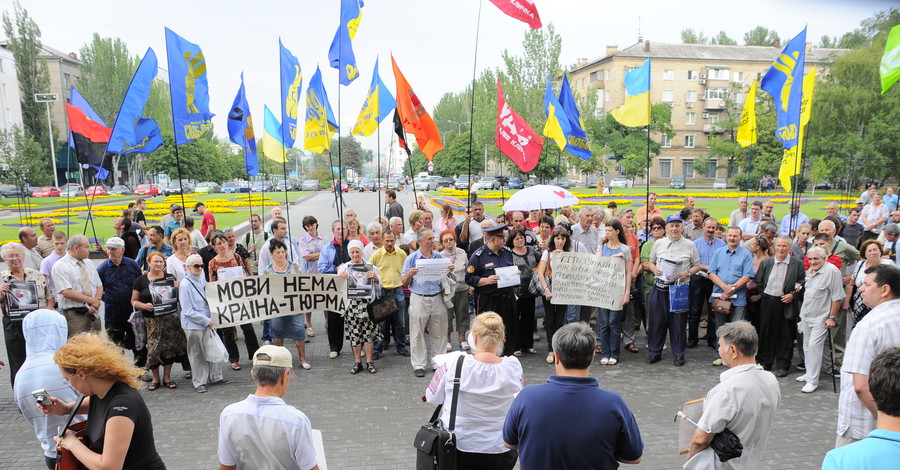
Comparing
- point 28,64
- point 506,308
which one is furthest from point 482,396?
point 28,64

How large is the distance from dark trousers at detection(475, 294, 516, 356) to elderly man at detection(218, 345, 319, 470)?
4925 mm

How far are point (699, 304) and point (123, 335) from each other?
27.7ft

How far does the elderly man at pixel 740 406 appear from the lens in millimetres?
3244

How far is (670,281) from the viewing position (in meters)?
7.88

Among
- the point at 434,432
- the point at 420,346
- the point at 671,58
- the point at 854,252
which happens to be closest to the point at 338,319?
the point at 420,346

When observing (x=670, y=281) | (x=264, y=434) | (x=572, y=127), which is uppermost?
(x=572, y=127)

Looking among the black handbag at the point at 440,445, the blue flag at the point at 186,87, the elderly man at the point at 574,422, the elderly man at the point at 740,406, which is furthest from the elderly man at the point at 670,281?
the blue flag at the point at 186,87

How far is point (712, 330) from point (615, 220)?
2.60 m

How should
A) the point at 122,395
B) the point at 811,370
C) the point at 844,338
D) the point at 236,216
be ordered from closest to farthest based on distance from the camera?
the point at 122,395 → the point at 811,370 → the point at 844,338 → the point at 236,216

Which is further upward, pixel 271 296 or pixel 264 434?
pixel 264 434

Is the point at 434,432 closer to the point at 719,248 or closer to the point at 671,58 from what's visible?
the point at 719,248

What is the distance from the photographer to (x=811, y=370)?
7.02 meters

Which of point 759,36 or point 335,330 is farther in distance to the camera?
point 759,36

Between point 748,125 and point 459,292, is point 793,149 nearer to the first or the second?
point 748,125
